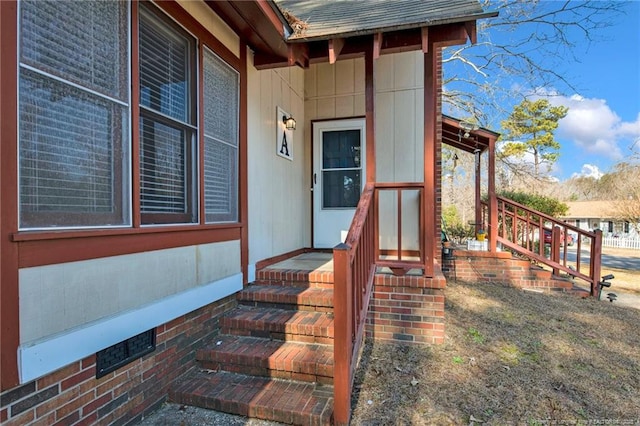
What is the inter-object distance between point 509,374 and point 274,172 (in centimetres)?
349

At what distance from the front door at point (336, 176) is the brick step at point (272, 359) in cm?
257

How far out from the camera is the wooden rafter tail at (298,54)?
3.62 metres

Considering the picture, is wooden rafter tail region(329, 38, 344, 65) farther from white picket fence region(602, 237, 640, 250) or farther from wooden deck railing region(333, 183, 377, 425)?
white picket fence region(602, 237, 640, 250)

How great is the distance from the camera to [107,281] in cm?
210

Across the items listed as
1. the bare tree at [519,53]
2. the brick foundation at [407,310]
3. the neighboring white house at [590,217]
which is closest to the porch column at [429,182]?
the brick foundation at [407,310]

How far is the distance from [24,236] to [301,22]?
3304mm

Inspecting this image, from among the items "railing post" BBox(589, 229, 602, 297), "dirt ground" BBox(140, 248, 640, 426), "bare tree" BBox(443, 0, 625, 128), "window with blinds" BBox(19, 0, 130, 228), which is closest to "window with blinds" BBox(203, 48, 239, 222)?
"window with blinds" BBox(19, 0, 130, 228)

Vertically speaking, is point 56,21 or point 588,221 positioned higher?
point 56,21

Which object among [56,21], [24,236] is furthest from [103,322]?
[56,21]

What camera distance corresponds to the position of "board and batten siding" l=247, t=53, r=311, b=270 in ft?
12.9

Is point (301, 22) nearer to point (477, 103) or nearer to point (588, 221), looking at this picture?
point (477, 103)

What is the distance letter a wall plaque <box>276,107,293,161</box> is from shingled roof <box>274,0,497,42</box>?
124cm

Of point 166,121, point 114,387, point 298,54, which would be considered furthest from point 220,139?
point 114,387

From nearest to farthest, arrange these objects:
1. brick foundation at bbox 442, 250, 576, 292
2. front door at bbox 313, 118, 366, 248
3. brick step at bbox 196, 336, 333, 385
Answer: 1. brick step at bbox 196, 336, 333, 385
2. front door at bbox 313, 118, 366, 248
3. brick foundation at bbox 442, 250, 576, 292
